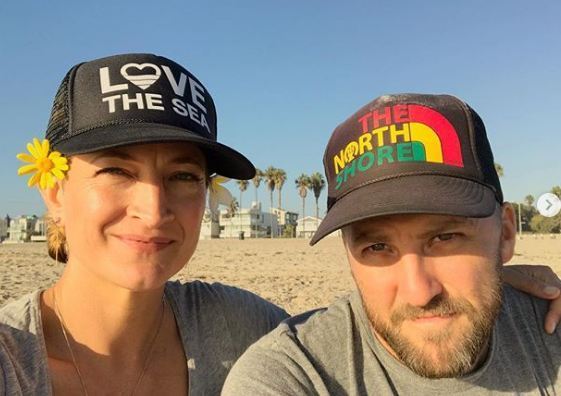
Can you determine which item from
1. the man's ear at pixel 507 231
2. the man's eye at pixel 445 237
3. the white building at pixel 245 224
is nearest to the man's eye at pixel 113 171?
the man's eye at pixel 445 237

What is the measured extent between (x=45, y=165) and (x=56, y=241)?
2.01 feet

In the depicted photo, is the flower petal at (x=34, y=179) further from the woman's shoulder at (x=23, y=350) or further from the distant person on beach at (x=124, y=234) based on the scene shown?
the woman's shoulder at (x=23, y=350)

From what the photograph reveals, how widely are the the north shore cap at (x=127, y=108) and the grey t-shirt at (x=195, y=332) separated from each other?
0.76 meters

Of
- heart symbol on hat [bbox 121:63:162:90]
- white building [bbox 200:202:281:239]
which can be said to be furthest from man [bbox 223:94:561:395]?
white building [bbox 200:202:281:239]

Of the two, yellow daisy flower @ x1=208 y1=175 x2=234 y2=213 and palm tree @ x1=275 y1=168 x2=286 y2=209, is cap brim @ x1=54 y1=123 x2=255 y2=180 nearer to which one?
yellow daisy flower @ x1=208 y1=175 x2=234 y2=213

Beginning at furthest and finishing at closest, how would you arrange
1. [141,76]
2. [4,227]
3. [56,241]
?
[4,227]
[56,241]
[141,76]

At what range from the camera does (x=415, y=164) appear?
1.81m

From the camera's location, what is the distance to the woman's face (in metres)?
2.04

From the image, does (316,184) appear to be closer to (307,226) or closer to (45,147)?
(307,226)

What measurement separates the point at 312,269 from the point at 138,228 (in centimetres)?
1455

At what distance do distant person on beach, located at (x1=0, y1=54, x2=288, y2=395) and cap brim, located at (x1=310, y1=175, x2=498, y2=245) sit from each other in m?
0.65

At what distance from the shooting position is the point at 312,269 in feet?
53.6

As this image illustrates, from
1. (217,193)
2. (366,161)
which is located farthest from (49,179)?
(366,161)

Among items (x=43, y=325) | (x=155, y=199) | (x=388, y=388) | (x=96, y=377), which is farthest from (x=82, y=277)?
(x=388, y=388)
